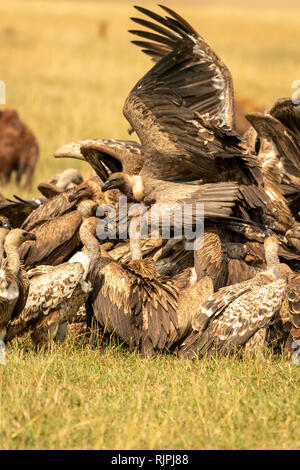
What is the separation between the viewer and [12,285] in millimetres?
5551

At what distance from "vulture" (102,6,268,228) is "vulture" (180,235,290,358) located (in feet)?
2.76

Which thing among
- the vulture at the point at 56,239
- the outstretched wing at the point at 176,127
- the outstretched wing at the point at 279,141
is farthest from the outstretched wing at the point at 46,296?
the outstretched wing at the point at 279,141

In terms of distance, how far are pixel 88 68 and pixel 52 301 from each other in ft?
63.8

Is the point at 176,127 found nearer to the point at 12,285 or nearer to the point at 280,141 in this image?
the point at 280,141

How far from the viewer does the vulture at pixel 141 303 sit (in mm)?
6070

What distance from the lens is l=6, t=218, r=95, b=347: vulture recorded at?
19.6 ft

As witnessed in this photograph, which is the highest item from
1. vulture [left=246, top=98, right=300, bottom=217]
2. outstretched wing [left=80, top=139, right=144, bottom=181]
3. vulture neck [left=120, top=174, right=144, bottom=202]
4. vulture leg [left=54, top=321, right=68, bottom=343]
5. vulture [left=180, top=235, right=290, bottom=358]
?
vulture [left=246, top=98, right=300, bottom=217]

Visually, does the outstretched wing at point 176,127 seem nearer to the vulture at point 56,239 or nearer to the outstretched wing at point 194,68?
the outstretched wing at point 194,68

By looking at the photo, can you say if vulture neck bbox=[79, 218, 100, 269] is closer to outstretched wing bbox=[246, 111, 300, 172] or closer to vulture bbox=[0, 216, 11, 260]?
vulture bbox=[0, 216, 11, 260]

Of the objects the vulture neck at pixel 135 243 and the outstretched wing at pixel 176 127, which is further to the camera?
the outstretched wing at pixel 176 127

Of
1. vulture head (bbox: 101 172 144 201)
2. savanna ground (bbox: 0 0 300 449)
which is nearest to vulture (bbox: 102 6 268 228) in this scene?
vulture head (bbox: 101 172 144 201)

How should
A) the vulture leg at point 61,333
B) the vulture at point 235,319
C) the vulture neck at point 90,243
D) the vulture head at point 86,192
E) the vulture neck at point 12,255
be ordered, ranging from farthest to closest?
1. the vulture head at point 86,192
2. the vulture neck at point 90,243
3. the vulture leg at point 61,333
4. the vulture at point 235,319
5. the vulture neck at point 12,255

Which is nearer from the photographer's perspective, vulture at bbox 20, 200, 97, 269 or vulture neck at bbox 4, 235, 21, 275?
vulture neck at bbox 4, 235, 21, 275
